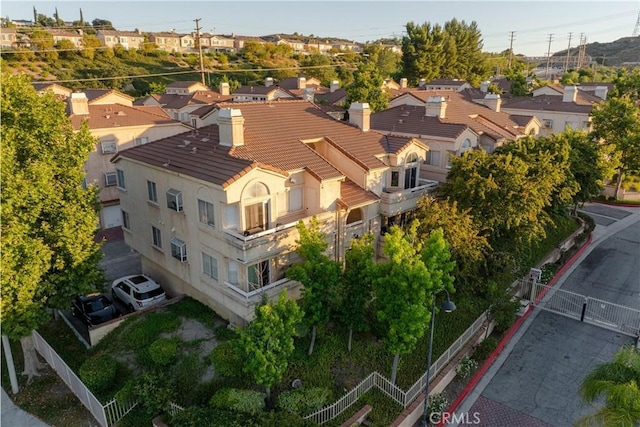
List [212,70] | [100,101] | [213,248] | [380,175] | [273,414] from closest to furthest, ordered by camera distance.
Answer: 1. [273,414]
2. [213,248]
3. [380,175]
4. [100,101]
5. [212,70]

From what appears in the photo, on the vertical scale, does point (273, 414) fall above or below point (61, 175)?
below

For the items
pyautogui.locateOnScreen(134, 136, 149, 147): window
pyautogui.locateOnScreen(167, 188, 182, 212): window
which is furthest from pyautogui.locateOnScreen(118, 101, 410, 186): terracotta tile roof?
pyautogui.locateOnScreen(134, 136, 149, 147): window

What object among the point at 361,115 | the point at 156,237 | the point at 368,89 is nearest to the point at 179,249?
the point at 156,237

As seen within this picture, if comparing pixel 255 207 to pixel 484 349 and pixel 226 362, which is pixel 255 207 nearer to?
pixel 226 362

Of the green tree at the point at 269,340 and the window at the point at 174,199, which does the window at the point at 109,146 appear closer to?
the window at the point at 174,199

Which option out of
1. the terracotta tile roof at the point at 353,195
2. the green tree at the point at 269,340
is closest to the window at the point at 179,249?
the green tree at the point at 269,340

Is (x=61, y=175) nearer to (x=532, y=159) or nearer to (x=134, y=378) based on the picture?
(x=134, y=378)

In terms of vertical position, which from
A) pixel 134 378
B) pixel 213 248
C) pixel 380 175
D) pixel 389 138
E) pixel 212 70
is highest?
pixel 212 70

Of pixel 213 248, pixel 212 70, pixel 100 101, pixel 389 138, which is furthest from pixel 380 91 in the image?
pixel 212 70
